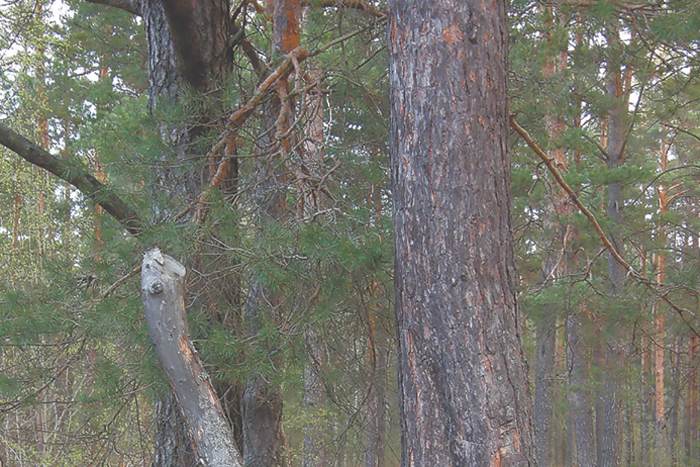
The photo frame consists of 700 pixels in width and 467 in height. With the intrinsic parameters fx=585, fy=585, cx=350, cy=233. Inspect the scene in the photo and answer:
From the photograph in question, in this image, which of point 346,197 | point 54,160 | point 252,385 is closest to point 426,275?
point 346,197

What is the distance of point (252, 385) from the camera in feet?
15.3

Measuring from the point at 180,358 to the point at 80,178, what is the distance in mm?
1943

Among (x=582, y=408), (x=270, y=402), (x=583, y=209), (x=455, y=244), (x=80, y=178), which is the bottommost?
(x=270, y=402)

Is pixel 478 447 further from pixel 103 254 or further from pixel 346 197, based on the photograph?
pixel 103 254

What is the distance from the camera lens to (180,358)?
1.91 m

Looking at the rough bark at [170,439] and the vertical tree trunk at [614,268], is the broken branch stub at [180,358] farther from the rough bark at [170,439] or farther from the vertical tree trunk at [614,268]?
the vertical tree trunk at [614,268]

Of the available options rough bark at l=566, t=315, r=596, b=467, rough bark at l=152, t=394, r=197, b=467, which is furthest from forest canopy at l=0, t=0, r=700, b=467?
rough bark at l=566, t=315, r=596, b=467

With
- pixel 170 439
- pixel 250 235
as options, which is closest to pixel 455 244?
pixel 250 235

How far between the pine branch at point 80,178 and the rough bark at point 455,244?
1619mm

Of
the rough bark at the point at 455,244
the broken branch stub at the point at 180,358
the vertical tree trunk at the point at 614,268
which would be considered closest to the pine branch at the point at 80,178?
the broken branch stub at the point at 180,358

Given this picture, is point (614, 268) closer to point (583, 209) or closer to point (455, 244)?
point (583, 209)

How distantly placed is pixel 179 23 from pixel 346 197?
4.75ft

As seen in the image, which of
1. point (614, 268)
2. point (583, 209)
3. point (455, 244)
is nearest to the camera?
point (455, 244)

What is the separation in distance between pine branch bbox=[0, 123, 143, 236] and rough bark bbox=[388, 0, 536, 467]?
1619mm
